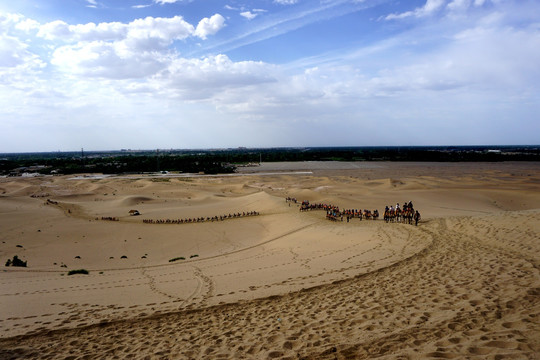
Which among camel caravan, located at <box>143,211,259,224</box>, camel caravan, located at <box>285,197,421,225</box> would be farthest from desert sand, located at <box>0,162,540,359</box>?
camel caravan, located at <box>143,211,259,224</box>

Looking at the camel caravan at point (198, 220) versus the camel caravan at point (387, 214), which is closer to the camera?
the camel caravan at point (387, 214)

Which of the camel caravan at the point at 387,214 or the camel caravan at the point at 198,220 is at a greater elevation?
the camel caravan at the point at 387,214

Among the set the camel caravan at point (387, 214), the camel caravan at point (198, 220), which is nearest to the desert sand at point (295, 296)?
the camel caravan at point (387, 214)

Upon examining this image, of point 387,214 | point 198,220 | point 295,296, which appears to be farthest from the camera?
point 198,220

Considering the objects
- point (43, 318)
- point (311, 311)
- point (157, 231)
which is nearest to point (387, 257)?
point (311, 311)

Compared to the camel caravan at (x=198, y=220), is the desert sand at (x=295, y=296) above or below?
above

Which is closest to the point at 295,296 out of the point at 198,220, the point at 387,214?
the point at 387,214

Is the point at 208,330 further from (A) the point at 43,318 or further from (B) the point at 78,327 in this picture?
(A) the point at 43,318

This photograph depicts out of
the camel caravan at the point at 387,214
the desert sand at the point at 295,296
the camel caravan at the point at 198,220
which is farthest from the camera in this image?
the camel caravan at the point at 198,220

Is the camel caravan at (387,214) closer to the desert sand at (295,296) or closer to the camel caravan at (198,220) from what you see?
the desert sand at (295,296)

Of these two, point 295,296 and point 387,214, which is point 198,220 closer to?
point 387,214

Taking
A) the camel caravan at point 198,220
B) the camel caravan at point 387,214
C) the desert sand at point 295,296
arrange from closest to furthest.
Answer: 1. the desert sand at point 295,296
2. the camel caravan at point 387,214
3. the camel caravan at point 198,220
